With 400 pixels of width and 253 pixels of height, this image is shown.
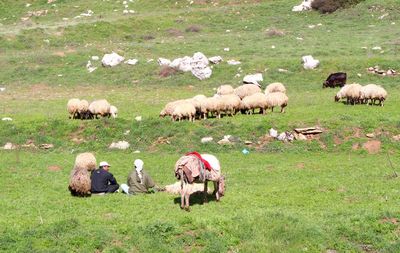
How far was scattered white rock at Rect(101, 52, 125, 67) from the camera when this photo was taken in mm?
49281

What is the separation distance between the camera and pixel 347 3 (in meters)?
67.4

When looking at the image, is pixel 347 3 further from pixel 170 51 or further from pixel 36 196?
pixel 36 196

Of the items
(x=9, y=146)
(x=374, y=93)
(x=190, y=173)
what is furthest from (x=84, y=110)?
(x=190, y=173)

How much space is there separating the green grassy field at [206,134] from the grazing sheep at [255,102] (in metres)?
1.53

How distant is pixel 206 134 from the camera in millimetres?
29062

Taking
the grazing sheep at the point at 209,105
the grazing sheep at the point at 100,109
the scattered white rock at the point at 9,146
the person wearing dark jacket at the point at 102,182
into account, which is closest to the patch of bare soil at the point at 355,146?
the grazing sheep at the point at 209,105

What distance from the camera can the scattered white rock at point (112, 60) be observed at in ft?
162

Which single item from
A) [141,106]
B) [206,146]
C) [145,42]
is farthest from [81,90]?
[206,146]

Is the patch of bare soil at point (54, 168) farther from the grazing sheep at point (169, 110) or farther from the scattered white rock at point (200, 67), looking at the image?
the scattered white rock at point (200, 67)

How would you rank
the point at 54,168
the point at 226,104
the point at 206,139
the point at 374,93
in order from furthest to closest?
1. the point at 374,93
2. the point at 226,104
3. the point at 206,139
4. the point at 54,168

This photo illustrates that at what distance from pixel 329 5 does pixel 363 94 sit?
119 feet

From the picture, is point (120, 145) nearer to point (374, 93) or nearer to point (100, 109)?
point (100, 109)

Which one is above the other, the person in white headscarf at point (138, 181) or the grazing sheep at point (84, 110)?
the person in white headscarf at point (138, 181)

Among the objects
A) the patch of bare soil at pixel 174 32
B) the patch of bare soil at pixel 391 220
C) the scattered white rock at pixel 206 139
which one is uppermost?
the patch of bare soil at pixel 174 32
